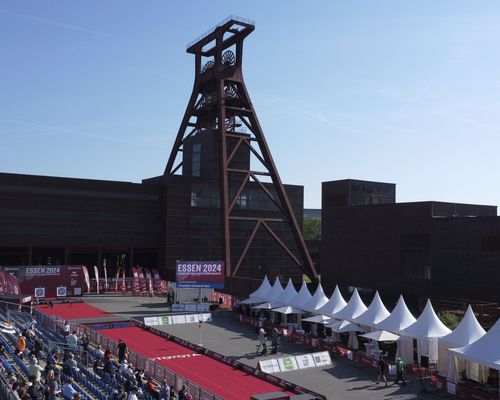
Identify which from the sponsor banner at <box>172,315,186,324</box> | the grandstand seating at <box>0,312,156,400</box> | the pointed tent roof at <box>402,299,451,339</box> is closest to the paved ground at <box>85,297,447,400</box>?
the sponsor banner at <box>172,315,186,324</box>

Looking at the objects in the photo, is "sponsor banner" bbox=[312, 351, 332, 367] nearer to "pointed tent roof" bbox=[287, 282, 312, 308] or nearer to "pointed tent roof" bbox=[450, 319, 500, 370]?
"pointed tent roof" bbox=[450, 319, 500, 370]

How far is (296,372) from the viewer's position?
30062 millimetres

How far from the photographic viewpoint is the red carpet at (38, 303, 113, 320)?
158 feet

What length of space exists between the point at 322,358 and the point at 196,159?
53.2 metres

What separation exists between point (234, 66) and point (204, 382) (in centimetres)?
5275

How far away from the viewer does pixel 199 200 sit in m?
77.8

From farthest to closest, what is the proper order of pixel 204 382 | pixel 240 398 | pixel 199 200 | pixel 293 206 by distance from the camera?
pixel 293 206 → pixel 199 200 → pixel 204 382 → pixel 240 398

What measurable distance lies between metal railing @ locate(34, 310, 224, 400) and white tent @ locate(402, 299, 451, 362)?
1369cm

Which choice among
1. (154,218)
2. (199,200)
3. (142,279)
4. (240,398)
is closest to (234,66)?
(199,200)

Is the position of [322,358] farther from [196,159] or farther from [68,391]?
[196,159]

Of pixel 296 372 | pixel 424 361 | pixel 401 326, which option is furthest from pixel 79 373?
pixel 401 326

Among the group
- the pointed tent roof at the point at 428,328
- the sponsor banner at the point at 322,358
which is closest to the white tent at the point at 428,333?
the pointed tent roof at the point at 428,328

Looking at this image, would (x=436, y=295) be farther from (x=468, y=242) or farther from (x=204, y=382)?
(x=204, y=382)

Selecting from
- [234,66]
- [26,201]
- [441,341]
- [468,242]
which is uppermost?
[234,66]
